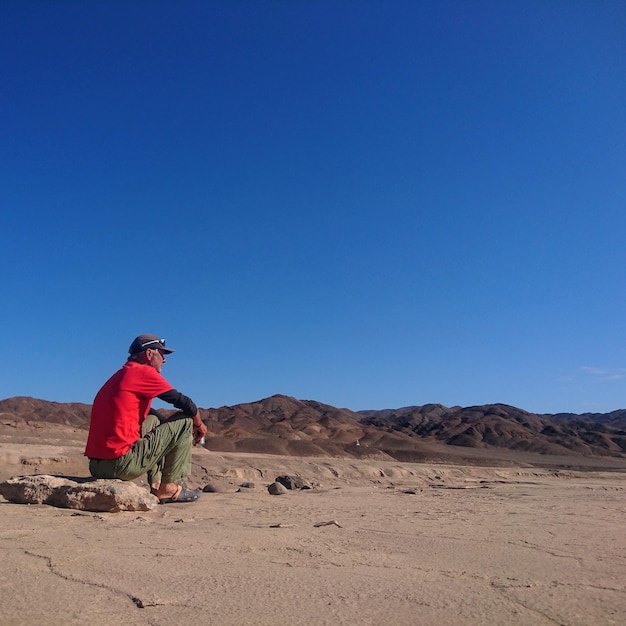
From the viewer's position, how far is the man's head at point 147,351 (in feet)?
16.4

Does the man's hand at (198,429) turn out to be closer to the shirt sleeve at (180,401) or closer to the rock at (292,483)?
the shirt sleeve at (180,401)

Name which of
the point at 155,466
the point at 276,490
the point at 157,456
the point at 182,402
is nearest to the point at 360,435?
the point at 276,490

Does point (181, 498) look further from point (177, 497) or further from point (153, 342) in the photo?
point (153, 342)

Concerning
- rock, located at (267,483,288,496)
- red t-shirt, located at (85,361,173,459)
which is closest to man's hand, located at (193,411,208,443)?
red t-shirt, located at (85,361,173,459)

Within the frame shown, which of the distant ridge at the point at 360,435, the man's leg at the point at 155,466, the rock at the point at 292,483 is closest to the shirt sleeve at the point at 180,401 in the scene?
the man's leg at the point at 155,466

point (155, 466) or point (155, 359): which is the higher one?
point (155, 359)

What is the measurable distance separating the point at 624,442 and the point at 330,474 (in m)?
41.7

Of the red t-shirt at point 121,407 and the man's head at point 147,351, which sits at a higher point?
the man's head at point 147,351

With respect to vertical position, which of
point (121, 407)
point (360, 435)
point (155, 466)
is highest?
point (360, 435)

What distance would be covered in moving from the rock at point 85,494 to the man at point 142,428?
0.24 metres

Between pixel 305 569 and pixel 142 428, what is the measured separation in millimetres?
2596

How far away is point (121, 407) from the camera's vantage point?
4.56 meters

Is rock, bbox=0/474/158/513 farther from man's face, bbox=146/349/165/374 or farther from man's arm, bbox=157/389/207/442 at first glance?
man's face, bbox=146/349/165/374

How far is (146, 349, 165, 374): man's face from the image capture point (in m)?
5.00
